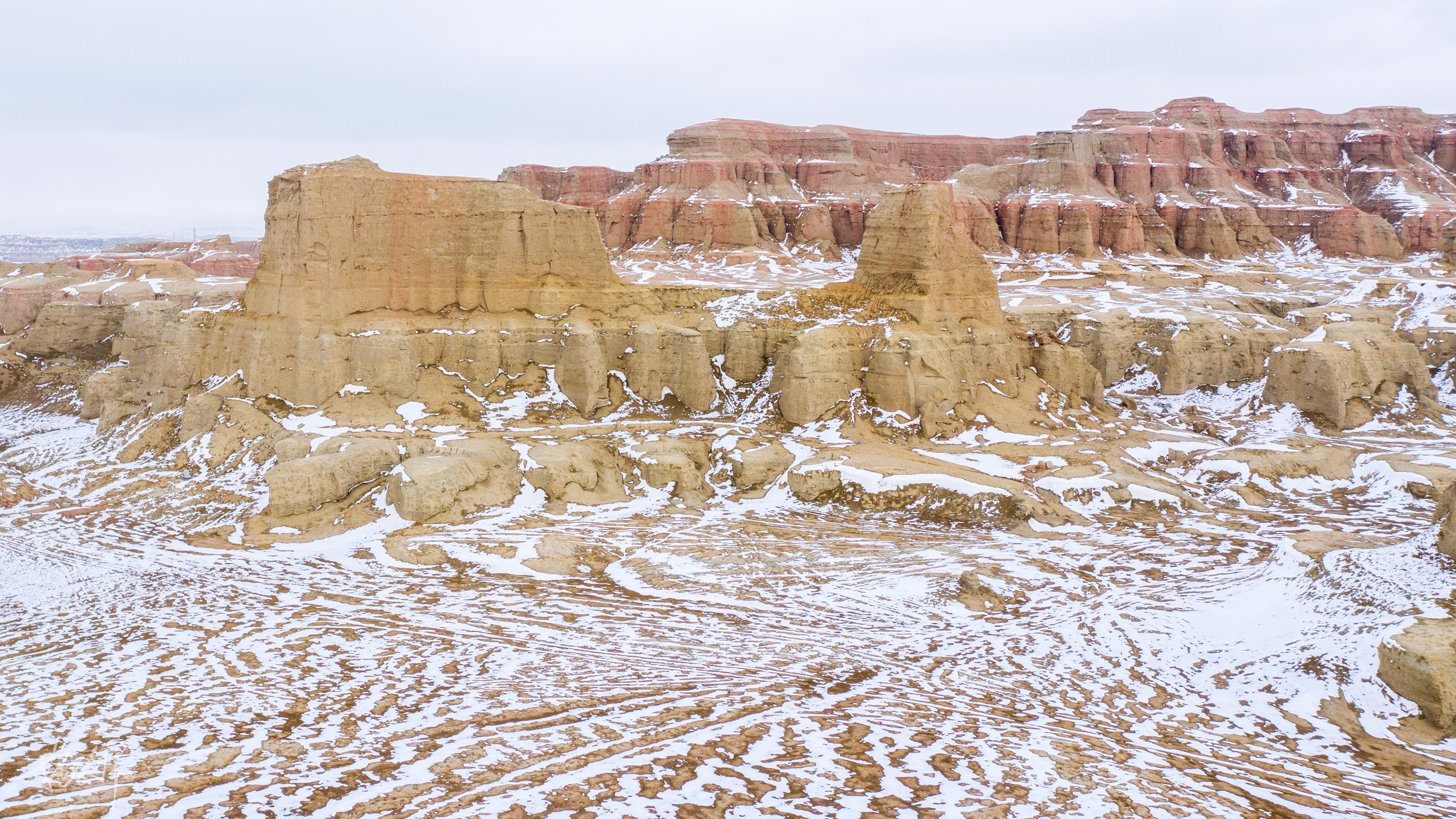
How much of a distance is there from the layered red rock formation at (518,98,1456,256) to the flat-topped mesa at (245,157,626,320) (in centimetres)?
5659

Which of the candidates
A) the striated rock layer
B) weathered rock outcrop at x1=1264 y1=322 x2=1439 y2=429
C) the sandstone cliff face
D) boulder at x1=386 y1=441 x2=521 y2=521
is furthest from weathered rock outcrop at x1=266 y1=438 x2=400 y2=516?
the sandstone cliff face

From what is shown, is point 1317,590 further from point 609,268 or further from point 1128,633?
point 609,268

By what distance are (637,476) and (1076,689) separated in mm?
15932

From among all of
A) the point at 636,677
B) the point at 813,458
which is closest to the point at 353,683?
the point at 636,677

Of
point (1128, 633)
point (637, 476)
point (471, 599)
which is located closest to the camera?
point (1128, 633)

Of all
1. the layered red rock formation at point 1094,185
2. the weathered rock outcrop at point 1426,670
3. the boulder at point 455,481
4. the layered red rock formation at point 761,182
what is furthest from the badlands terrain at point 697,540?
the layered red rock formation at point 761,182

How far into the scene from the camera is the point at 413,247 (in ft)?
111

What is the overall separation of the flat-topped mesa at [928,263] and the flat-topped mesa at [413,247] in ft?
33.6

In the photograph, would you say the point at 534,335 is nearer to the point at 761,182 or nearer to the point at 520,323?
the point at 520,323

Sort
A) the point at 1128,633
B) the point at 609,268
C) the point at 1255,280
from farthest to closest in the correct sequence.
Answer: the point at 1255,280 < the point at 609,268 < the point at 1128,633

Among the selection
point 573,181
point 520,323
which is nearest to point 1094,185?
point 573,181

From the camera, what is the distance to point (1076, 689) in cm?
1706

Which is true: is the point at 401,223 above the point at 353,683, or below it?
above

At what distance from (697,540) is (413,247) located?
15.4 meters
